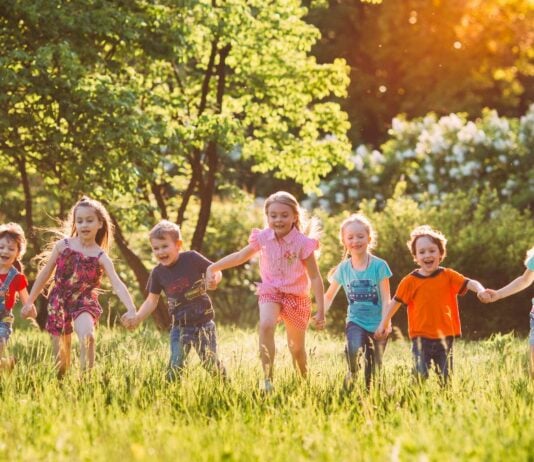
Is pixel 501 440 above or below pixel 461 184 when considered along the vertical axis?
below

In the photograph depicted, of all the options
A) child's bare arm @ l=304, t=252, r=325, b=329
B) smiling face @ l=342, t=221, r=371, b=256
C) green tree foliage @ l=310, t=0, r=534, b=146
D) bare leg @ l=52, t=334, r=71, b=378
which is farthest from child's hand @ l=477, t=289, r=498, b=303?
green tree foliage @ l=310, t=0, r=534, b=146

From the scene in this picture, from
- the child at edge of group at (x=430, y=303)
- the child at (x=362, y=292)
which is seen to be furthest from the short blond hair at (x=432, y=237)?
the child at (x=362, y=292)

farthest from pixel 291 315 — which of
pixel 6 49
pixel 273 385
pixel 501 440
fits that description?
pixel 6 49

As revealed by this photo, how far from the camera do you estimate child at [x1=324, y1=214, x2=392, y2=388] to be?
7.21 metres

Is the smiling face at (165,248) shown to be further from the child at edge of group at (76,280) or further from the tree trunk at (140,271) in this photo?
the tree trunk at (140,271)

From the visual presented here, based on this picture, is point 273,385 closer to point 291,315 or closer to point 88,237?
point 291,315

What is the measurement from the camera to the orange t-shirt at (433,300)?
6965 mm

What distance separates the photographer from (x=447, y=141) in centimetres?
2188

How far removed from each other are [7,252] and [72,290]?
661 millimetres

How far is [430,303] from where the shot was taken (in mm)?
6977

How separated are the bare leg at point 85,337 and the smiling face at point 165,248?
707 mm

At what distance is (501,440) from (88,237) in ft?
13.3

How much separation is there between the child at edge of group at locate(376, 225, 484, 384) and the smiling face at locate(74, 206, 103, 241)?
235 centimetres

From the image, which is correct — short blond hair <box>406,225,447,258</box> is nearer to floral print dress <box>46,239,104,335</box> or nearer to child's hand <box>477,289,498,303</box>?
child's hand <box>477,289,498,303</box>
